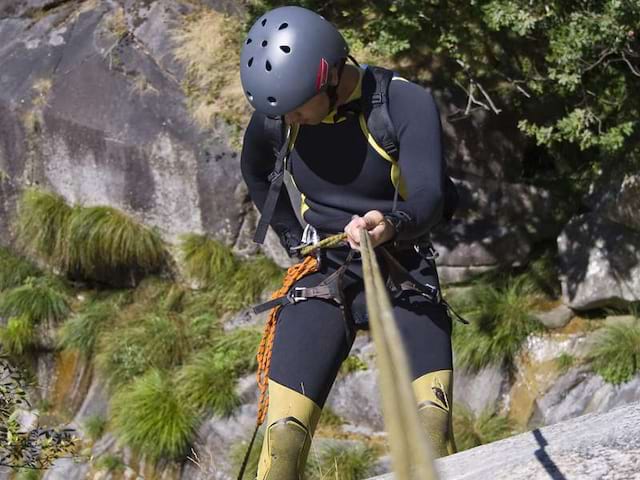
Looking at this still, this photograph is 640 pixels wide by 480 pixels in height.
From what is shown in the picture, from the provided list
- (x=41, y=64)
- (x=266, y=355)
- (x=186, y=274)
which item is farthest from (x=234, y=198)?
(x=266, y=355)

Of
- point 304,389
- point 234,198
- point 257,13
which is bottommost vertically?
point 234,198

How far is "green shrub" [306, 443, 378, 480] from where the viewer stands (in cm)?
758

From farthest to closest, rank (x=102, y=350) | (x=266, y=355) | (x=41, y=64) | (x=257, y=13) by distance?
(x=41, y=64) → (x=102, y=350) → (x=257, y=13) → (x=266, y=355)

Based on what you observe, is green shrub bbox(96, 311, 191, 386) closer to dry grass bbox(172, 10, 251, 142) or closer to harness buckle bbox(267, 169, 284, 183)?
dry grass bbox(172, 10, 251, 142)

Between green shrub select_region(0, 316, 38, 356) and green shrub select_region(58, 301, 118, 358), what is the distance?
27cm

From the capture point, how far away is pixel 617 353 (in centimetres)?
766

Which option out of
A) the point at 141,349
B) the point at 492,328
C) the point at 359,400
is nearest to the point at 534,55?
the point at 492,328

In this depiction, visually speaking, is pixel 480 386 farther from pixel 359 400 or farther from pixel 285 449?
pixel 285 449

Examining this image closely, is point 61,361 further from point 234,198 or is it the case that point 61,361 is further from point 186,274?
point 234,198

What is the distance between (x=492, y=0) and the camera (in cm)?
696

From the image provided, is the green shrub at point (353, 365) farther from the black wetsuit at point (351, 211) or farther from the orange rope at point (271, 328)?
the black wetsuit at point (351, 211)

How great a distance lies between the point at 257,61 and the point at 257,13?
14.3ft

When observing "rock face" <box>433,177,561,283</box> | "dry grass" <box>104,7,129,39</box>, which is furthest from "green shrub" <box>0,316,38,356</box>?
"rock face" <box>433,177,561,283</box>

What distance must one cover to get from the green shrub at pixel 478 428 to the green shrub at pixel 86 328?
3474 mm
